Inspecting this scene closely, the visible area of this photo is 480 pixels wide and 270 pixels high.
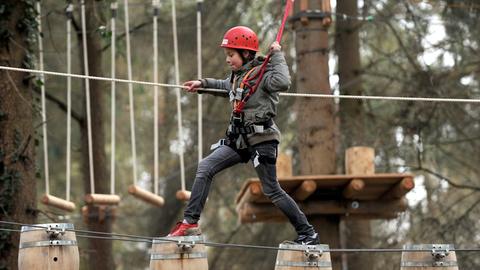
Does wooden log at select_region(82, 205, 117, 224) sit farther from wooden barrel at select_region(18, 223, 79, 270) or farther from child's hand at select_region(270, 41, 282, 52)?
child's hand at select_region(270, 41, 282, 52)

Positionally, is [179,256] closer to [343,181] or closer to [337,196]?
[343,181]

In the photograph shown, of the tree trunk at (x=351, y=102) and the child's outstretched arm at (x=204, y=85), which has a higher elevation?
the tree trunk at (x=351, y=102)

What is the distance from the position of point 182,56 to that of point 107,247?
2.61 meters

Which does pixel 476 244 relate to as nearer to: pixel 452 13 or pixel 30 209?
pixel 452 13

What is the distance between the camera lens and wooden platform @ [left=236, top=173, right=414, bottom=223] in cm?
984

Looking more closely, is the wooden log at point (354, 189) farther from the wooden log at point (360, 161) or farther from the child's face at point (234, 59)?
the child's face at point (234, 59)

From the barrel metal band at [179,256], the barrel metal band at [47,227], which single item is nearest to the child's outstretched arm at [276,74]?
the barrel metal band at [179,256]

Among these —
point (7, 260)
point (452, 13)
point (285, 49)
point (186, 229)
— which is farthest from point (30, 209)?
point (452, 13)

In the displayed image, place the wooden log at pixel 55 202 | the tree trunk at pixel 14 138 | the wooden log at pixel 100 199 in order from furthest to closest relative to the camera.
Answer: the wooden log at pixel 100 199
the wooden log at pixel 55 202
the tree trunk at pixel 14 138

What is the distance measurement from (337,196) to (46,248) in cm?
417

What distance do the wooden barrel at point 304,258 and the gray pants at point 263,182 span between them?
0.14 meters

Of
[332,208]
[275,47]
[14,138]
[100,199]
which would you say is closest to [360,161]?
[332,208]

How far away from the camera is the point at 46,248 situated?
271 inches

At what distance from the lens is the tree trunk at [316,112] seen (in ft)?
35.6
